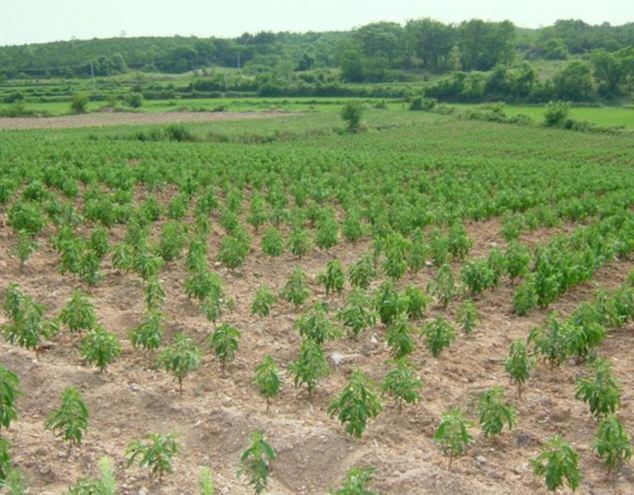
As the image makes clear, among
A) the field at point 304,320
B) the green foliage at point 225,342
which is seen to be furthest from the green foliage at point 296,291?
the green foliage at point 225,342

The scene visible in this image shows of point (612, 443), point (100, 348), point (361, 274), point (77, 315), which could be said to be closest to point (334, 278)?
point (361, 274)

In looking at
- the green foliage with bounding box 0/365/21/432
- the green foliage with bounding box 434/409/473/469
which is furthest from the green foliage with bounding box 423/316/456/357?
the green foliage with bounding box 0/365/21/432

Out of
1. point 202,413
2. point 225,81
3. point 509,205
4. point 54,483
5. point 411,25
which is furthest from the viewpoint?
point 411,25

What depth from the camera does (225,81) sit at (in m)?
105

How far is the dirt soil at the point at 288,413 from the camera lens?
7340mm

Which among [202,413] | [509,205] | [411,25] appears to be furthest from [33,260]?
[411,25]

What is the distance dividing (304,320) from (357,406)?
2.60 m

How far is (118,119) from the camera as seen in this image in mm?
72562

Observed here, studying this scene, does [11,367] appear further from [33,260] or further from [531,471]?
[531,471]

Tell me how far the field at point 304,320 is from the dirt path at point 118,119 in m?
43.7

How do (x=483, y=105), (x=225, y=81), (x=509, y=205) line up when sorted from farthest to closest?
(x=225, y=81) < (x=483, y=105) < (x=509, y=205)

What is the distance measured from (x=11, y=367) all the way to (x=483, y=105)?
274ft

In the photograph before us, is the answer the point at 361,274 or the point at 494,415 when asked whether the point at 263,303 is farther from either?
the point at 494,415

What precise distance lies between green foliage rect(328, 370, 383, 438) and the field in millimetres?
111
